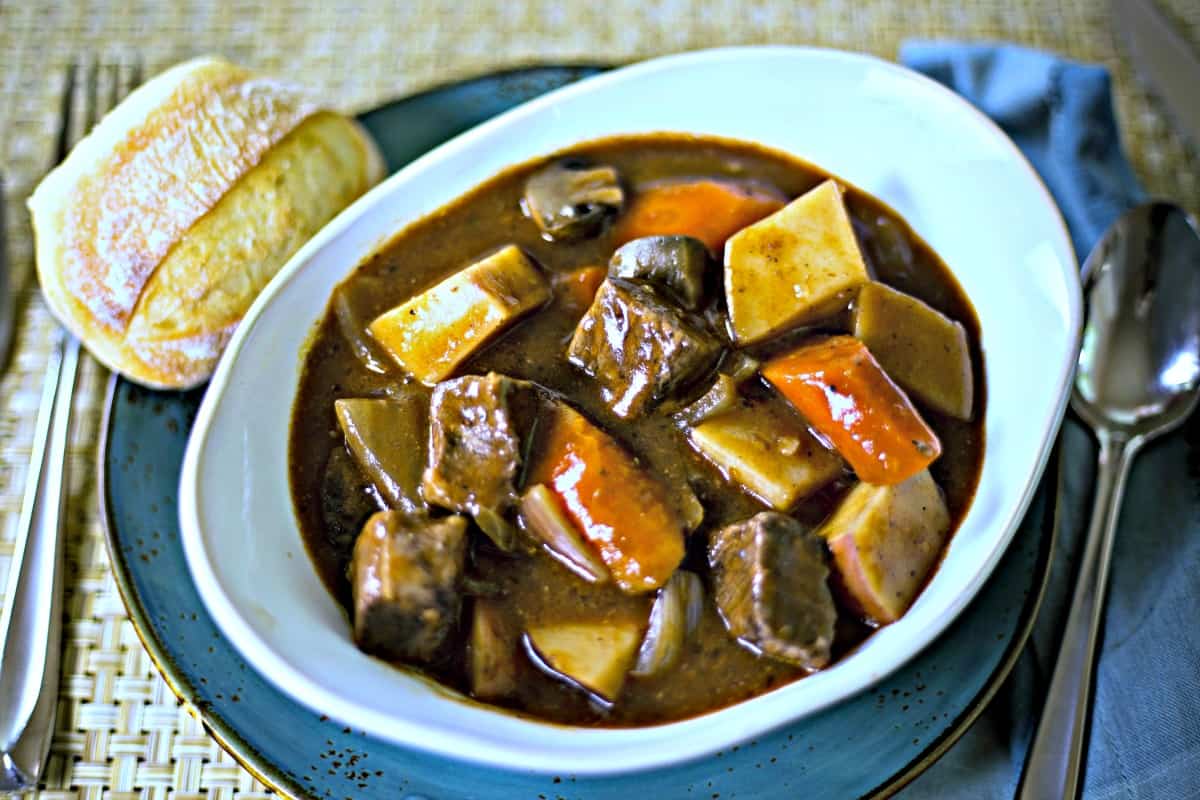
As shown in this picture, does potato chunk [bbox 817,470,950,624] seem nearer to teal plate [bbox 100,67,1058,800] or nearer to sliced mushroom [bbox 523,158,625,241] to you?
teal plate [bbox 100,67,1058,800]

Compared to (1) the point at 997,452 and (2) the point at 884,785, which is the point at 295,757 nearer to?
(2) the point at 884,785

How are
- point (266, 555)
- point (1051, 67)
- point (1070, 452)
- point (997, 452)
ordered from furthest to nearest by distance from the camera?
point (1051, 67), point (1070, 452), point (997, 452), point (266, 555)

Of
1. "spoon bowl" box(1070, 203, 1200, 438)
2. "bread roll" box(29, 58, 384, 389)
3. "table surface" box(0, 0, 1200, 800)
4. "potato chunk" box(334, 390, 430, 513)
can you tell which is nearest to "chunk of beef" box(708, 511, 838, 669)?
"potato chunk" box(334, 390, 430, 513)

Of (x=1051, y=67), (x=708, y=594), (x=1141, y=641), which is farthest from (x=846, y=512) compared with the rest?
(x=1051, y=67)

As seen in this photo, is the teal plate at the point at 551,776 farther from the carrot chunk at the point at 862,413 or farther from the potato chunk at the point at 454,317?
the potato chunk at the point at 454,317

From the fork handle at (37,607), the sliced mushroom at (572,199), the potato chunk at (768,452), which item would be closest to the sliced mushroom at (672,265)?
the sliced mushroom at (572,199)

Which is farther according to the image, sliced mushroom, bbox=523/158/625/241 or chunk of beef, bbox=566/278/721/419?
sliced mushroom, bbox=523/158/625/241
